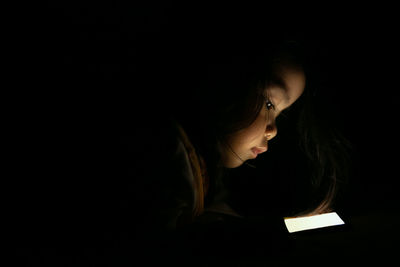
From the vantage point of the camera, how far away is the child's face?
0.69 m

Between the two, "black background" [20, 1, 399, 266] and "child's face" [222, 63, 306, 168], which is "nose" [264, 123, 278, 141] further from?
"black background" [20, 1, 399, 266]

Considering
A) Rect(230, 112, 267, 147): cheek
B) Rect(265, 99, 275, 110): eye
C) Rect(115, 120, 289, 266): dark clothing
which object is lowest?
Rect(115, 120, 289, 266): dark clothing

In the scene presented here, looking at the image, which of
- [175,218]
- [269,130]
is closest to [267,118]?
[269,130]

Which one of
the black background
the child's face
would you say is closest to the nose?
the child's face

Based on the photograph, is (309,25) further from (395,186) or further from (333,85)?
(395,186)

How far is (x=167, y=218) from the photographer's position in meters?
0.63

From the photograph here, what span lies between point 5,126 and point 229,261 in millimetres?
556

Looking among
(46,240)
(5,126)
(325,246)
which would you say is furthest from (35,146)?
(325,246)

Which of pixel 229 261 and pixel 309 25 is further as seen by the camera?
pixel 309 25

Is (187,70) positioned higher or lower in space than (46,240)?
higher

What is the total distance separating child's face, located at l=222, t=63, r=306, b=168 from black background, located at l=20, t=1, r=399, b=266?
101 millimetres

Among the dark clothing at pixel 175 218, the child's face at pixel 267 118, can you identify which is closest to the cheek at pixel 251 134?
the child's face at pixel 267 118

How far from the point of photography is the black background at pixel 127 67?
65 cm

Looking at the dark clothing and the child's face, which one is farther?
the child's face
